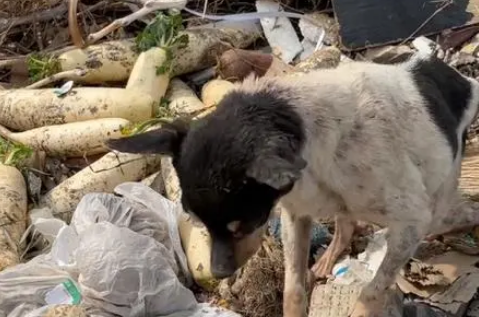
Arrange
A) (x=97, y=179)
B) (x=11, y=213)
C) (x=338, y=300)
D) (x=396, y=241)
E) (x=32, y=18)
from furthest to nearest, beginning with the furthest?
(x=32, y=18), (x=97, y=179), (x=11, y=213), (x=338, y=300), (x=396, y=241)

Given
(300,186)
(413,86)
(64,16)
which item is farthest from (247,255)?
(64,16)

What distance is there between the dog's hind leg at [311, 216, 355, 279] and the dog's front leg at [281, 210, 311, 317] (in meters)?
0.37

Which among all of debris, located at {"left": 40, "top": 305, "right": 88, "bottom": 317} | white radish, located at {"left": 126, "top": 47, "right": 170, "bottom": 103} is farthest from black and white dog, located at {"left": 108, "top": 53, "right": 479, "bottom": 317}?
white radish, located at {"left": 126, "top": 47, "right": 170, "bottom": 103}

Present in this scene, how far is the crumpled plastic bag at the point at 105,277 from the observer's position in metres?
3.71

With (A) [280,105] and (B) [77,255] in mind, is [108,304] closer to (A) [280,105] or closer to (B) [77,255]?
(B) [77,255]

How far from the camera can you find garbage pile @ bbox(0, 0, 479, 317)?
3.78m

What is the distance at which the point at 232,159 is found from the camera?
110 inches

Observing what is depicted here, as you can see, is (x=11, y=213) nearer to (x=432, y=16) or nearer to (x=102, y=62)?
(x=102, y=62)

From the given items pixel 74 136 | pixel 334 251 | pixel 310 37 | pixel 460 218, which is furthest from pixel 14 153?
pixel 460 218

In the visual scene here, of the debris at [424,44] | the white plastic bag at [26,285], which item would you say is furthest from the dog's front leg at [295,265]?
the debris at [424,44]

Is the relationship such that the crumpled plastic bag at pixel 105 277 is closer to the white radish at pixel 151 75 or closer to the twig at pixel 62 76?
the white radish at pixel 151 75

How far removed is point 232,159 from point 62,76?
95.8 inches

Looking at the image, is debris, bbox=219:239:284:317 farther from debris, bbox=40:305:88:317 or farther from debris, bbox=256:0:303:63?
debris, bbox=256:0:303:63

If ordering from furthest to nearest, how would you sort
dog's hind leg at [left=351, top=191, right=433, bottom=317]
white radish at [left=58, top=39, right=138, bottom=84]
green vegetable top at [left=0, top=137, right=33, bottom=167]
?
white radish at [left=58, top=39, right=138, bottom=84], green vegetable top at [left=0, top=137, right=33, bottom=167], dog's hind leg at [left=351, top=191, right=433, bottom=317]
